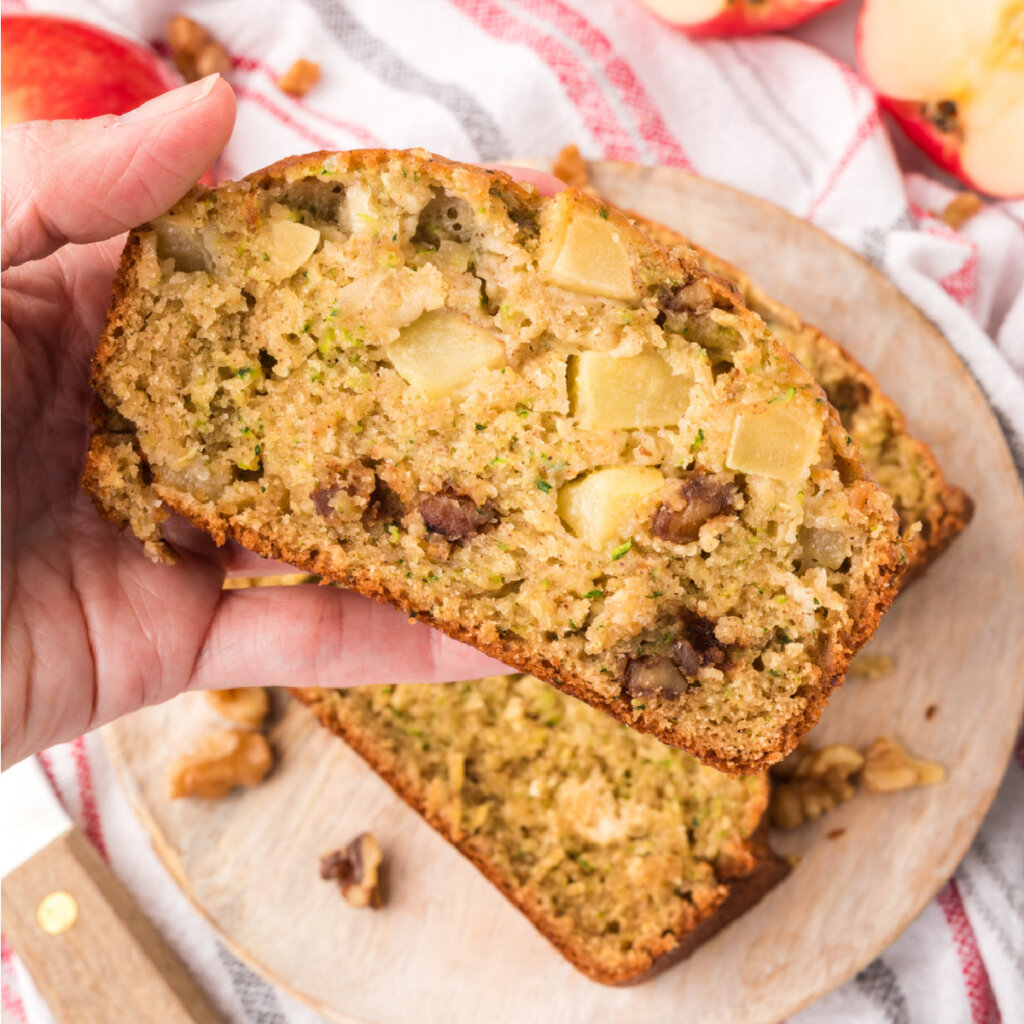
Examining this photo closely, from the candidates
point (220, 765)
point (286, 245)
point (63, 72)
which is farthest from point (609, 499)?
point (63, 72)

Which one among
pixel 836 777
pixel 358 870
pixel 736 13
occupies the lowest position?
pixel 358 870

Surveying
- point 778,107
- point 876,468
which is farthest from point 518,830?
point 778,107

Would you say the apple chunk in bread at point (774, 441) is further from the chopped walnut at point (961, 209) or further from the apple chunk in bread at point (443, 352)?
the chopped walnut at point (961, 209)

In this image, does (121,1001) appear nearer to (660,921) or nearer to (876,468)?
(660,921)

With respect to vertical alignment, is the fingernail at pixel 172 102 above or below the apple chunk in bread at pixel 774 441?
above

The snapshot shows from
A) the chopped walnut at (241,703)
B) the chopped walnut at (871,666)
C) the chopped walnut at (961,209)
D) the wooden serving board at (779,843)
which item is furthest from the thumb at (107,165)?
the chopped walnut at (961,209)

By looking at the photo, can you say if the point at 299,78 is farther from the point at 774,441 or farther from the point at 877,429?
the point at 774,441

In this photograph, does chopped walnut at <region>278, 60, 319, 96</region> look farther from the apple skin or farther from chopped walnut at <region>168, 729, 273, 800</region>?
chopped walnut at <region>168, 729, 273, 800</region>
